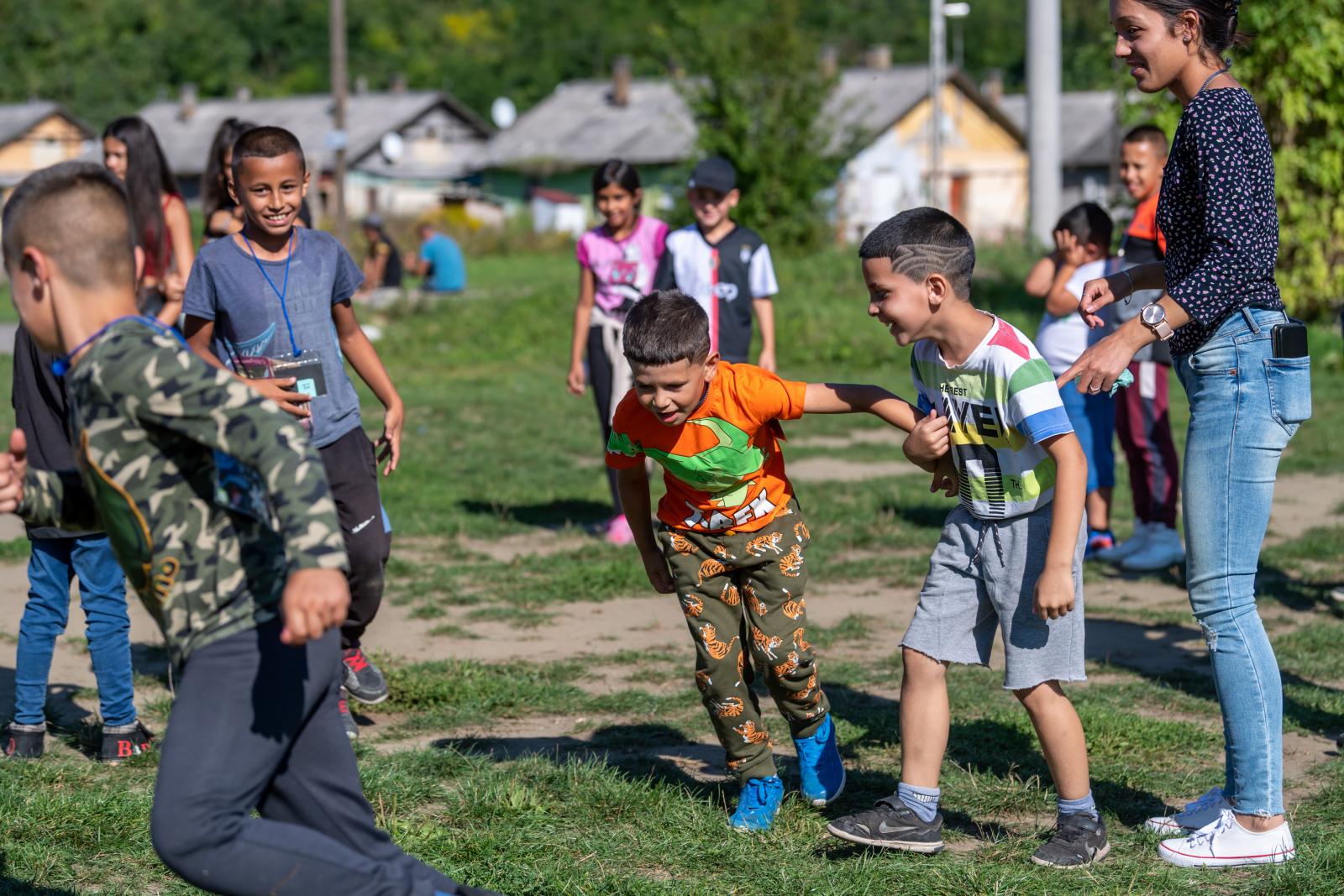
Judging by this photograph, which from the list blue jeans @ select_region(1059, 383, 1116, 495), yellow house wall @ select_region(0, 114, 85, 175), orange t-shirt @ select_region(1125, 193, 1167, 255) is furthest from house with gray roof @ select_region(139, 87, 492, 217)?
orange t-shirt @ select_region(1125, 193, 1167, 255)

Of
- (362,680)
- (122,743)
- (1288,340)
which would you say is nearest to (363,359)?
(362,680)

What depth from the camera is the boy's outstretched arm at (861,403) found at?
3.80m

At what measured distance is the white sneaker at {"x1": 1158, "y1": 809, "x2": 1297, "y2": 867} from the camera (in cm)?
374

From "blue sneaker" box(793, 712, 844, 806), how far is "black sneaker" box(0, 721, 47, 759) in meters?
2.50

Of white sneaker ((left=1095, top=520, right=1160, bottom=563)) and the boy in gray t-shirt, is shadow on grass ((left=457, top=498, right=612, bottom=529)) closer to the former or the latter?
white sneaker ((left=1095, top=520, right=1160, bottom=563))

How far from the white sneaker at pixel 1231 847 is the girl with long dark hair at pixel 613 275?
4.51 metres

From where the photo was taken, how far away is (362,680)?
5.18 metres

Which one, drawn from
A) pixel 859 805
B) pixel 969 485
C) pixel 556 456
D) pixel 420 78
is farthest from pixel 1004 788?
pixel 420 78

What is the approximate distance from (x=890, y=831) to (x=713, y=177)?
Answer: 4595 mm

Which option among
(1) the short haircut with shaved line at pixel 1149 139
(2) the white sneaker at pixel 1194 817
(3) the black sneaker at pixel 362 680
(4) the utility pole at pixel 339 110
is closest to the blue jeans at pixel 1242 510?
(2) the white sneaker at pixel 1194 817

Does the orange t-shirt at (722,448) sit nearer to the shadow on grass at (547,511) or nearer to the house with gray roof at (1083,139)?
the shadow on grass at (547,511)

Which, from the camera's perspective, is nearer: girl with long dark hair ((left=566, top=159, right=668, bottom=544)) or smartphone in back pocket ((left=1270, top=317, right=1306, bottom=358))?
smartphone in back pocket ((left=1270, top=317, right=1306, bottom=358))

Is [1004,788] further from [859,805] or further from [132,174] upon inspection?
[132,174]

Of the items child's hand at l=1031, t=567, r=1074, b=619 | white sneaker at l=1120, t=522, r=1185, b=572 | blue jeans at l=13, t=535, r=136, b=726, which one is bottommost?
white sneaker at l=1120, t=522, r=1185, b=572
